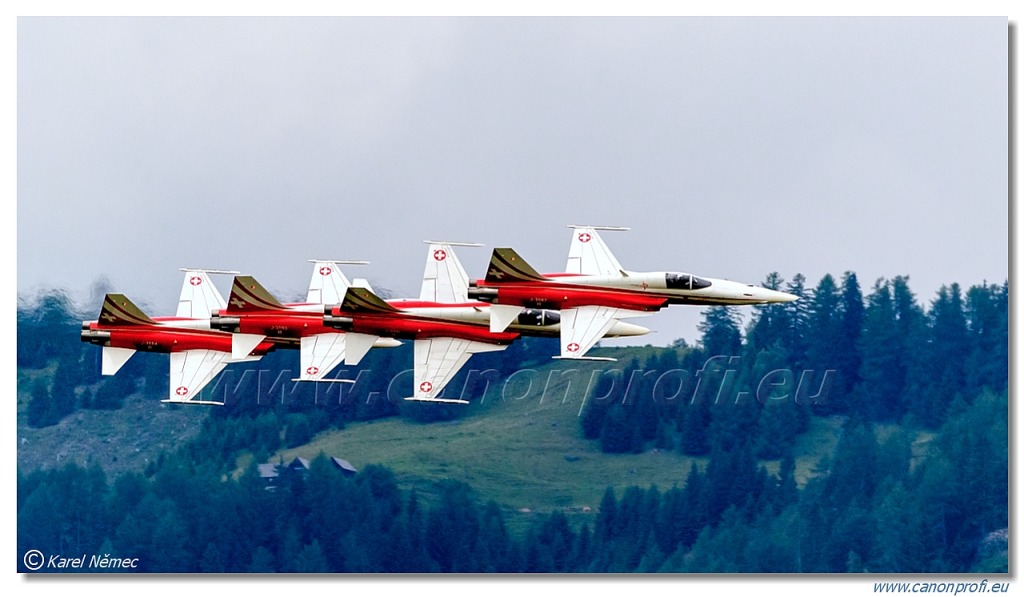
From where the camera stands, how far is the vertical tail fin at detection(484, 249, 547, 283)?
5191cm

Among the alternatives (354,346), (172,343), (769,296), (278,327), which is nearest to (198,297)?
(172,343)

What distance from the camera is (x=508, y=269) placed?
52.1 meters

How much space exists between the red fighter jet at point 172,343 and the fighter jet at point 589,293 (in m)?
7.26

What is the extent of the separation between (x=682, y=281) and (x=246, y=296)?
1146 cm

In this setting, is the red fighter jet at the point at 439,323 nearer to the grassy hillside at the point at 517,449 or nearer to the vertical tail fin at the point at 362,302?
the vertical tail fin at the point at 362,302

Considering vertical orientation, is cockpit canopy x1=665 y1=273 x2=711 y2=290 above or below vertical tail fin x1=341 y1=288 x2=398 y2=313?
above

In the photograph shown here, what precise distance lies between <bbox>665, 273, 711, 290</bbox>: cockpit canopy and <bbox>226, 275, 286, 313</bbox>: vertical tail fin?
1061 cm

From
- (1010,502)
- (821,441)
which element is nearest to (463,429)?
(821,441)

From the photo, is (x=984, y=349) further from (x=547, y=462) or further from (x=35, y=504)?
(x=35, y=504)

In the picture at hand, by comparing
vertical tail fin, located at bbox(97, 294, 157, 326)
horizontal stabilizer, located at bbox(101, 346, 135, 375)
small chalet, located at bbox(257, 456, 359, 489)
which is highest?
vertical tail fin, located at bbox(97, 294, 157, 326)

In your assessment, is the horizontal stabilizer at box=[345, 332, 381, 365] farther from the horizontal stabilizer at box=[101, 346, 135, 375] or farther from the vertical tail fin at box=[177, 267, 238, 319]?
the horizontal stabilizer at box=[101, 346, 135, 375]

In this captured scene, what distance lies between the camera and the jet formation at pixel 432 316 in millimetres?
52438

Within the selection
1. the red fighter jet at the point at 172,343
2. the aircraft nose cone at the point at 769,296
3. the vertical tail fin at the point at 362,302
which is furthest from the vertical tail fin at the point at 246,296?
the aircraft nose cone at the point at 769,296

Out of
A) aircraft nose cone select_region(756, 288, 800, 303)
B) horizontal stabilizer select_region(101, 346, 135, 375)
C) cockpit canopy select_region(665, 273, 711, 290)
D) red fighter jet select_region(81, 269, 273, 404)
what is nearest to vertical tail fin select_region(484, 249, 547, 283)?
cockpit canopy select_region(665, 273, 711, 290)
